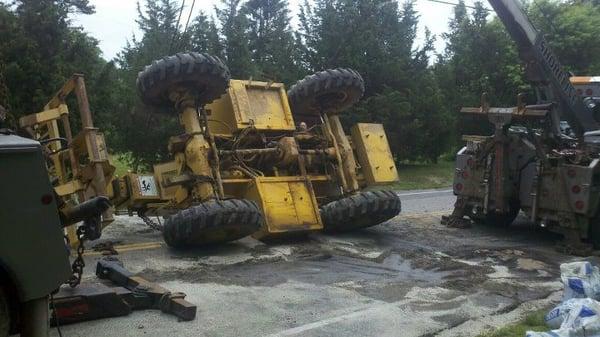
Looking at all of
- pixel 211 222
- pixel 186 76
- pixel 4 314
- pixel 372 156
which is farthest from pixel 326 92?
pixel 4 314

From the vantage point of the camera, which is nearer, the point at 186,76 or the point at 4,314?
the point at 4,314

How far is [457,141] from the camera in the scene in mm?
27719

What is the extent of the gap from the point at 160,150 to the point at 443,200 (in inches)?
308

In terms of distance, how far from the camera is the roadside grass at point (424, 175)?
2118 centimetres

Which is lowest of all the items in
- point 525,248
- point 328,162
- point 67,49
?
point 525,248

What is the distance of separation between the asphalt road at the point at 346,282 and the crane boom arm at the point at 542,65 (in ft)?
6.88

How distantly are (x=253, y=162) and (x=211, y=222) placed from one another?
1.88 m

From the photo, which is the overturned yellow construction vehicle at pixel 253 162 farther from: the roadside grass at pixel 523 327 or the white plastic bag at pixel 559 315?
the white plastic bag at pixel 559 315

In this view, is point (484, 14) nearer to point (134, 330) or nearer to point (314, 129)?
point (314, 129)

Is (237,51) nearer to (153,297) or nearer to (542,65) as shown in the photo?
(542,65)

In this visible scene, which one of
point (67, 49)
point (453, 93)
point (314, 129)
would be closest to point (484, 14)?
point (453, 93)

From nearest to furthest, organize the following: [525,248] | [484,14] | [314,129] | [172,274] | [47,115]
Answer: [47,115], [172,274], [525,248], [314,129], [484,14]

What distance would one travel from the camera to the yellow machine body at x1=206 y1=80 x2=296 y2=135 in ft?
30.0

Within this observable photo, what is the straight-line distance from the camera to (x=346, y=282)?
21.7ft
